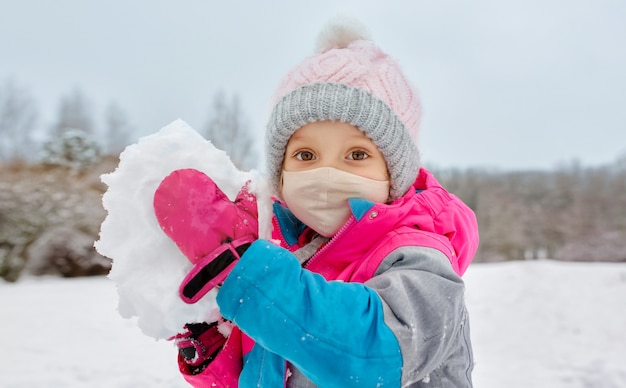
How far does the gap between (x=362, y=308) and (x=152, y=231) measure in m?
0.44

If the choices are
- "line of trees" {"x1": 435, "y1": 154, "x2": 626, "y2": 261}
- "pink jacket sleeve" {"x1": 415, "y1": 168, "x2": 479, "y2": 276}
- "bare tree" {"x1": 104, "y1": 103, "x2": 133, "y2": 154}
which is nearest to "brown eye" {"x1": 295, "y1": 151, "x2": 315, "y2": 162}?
"pink jacket sleeve" {"x1": 415, "y1": 168, "x2": 479, "y2": 276}

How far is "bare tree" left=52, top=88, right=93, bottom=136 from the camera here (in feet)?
106

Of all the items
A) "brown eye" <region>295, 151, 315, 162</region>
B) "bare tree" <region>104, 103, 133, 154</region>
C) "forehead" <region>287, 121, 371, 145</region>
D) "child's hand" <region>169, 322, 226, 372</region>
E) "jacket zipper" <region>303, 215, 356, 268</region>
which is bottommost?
"bare tree" <region>104, 103, 133, 154</region>

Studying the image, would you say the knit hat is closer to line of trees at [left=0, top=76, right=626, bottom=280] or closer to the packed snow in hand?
the packed snow in hand

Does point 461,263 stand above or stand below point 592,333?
above

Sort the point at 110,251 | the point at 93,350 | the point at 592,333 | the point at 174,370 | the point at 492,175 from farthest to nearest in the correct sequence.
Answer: the point at 492,175, the point at 592,333, the point at 93,350, the point at 174,370, the point at 110,251

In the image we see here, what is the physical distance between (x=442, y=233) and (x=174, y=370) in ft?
12.1

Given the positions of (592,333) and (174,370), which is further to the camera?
(592,333)

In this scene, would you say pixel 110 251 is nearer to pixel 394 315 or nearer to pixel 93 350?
pixel 394 315

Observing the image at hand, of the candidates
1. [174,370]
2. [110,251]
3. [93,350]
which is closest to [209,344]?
[110,251]

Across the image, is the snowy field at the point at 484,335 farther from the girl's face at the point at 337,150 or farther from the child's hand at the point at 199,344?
the girl's face at the point at 337,150

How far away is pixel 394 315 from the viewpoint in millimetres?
840

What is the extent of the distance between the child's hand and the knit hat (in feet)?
1.31

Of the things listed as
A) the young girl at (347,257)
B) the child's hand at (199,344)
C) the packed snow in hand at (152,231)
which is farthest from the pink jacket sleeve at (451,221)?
the child's hand at (199,344)
